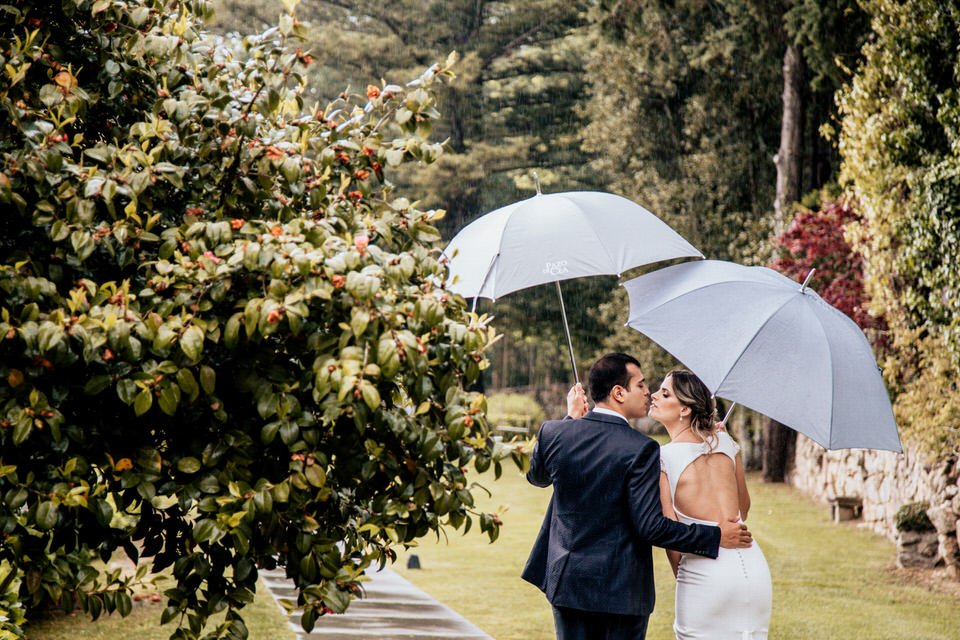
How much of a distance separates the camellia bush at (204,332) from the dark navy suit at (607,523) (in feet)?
1.89

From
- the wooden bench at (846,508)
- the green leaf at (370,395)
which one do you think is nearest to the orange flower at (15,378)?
the green leaf at (370,395)

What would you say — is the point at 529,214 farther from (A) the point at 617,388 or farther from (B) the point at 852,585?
(B) the point at 852,585

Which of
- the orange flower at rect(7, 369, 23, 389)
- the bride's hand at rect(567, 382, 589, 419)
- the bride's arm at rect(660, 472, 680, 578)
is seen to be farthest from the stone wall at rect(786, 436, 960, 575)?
the orange flower at rect(7, 369, 23, 389)

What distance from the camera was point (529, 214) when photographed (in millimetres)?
5121

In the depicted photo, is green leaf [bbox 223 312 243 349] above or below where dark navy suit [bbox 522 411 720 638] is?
above

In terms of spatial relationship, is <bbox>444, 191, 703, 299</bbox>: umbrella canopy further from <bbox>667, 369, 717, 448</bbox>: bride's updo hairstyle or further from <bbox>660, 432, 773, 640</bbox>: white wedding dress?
<bbox>660, 432, 773, 640</bbox>: white wedding dress

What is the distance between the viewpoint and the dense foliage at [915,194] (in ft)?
32.8

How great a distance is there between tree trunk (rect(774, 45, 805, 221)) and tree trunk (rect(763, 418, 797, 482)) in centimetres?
401

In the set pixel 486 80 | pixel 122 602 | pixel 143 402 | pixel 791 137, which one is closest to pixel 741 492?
pixel 122 602

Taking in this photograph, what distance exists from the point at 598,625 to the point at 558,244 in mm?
1727

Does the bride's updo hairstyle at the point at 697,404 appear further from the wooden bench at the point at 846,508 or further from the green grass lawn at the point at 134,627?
the wooden bench at the point at 846,508

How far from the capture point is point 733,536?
4281mm

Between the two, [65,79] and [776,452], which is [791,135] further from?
[65,79]

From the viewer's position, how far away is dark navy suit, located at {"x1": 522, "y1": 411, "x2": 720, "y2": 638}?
4.02 m
